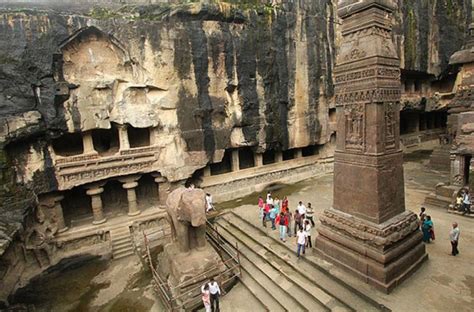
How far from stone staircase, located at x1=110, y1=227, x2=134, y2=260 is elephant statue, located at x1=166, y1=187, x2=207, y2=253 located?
14.4 ft

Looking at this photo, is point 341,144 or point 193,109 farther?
point 193,109

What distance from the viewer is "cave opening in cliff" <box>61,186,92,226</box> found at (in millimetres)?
14586

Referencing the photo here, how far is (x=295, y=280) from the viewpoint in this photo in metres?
7.91

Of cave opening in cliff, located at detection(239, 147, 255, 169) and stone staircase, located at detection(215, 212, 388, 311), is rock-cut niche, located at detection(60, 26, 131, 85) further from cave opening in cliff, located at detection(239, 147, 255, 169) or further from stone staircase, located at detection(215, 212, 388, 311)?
stone staircase, located at detection(215, 212, 388, 311)

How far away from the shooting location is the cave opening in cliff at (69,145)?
47.3 ft

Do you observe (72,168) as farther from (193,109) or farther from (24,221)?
(193,109)

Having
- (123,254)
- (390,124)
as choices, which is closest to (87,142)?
(123,254)

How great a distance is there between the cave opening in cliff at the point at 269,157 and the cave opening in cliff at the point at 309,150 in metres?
2.71

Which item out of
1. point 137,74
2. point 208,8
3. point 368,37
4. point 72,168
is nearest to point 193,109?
point 137,74

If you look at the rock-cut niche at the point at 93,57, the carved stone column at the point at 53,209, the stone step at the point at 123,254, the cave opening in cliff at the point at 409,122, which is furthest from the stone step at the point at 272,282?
the cave opening in cliff at the point at 409,122

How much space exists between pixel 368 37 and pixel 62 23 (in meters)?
12.6

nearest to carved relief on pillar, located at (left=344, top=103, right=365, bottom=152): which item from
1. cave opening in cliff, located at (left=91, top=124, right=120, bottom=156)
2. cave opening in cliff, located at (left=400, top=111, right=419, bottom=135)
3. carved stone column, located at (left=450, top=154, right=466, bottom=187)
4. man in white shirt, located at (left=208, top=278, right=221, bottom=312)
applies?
man in white shirt, located at (left=208, top=278, right=221, bottom=312)

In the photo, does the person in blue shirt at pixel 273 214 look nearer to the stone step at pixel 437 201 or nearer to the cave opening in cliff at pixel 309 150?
the stone step at pixel 437 201

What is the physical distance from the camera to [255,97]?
1670cm
